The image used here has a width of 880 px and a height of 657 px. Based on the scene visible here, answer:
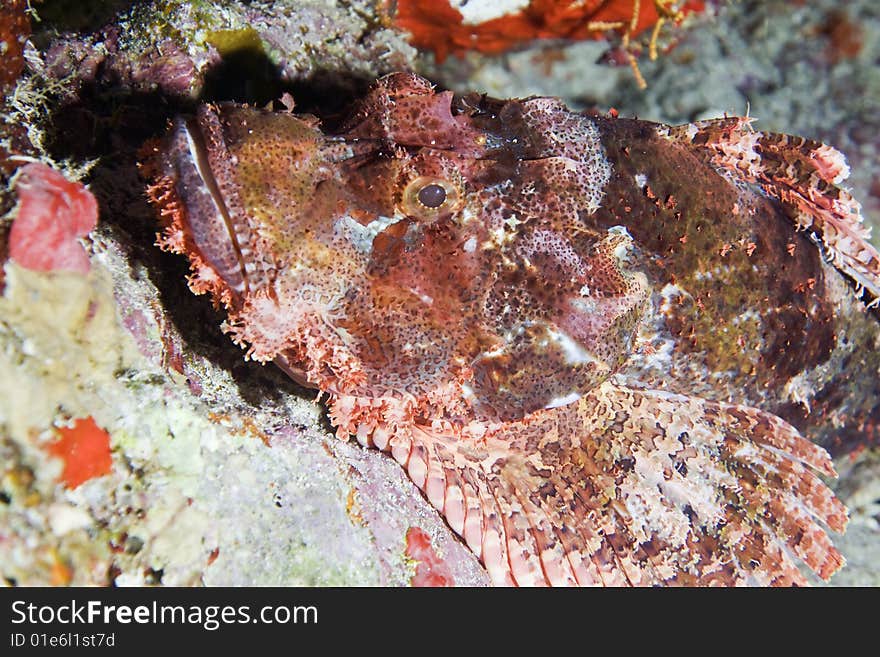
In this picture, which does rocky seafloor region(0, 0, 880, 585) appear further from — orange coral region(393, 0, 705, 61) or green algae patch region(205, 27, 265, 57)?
orange coral region(393, 0, 705, 61)

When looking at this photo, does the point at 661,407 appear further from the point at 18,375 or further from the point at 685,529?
the point at 18,375

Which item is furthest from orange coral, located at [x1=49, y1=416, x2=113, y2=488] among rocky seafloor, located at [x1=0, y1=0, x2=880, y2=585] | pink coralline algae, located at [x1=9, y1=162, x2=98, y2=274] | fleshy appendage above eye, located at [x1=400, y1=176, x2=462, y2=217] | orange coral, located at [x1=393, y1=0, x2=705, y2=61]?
orange coral, located at [x1=393, y1=0, x2=705, y2=61]

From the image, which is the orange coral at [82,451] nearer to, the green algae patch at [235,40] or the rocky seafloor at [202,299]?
the rocky seafloor at [202,299]

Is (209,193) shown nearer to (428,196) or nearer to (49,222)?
(49,222)

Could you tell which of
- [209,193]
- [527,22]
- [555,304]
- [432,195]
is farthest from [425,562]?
[527,22]
